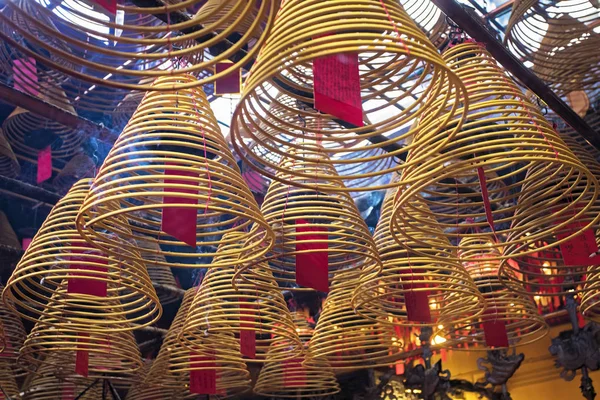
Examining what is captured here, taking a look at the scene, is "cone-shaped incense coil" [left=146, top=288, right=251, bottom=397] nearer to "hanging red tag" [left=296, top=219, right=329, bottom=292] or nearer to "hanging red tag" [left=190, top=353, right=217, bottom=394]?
"hanging red tag" [left=190, top=353, right=217, bottom=394]

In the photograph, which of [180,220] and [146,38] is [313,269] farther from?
[146,38]

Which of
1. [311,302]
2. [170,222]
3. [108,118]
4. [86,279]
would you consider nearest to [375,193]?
[311,302]

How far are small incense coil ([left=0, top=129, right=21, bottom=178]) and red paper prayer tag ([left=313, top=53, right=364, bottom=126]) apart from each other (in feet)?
14.8

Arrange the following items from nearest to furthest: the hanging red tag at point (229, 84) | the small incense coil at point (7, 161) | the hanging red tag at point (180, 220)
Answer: the hanging red tag at point (180, 220) < the hanging red tag at point (229, 84) < the small incense coil at point (7, 161)

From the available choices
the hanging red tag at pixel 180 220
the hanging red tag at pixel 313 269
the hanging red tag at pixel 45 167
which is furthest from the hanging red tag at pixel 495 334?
the hanging red tag at pixel 45 167

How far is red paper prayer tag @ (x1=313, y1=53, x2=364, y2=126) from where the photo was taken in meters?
1.80

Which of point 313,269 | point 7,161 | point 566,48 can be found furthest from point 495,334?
point 7,161

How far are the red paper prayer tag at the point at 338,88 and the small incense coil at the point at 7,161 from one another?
4.51 meters

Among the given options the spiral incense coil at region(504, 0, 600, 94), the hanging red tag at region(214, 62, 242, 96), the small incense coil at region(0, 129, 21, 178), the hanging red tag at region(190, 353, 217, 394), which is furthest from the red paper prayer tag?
the small incense coil at region(0, 129, 21, 178)

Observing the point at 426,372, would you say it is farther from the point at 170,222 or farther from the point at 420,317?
the point at 170,222

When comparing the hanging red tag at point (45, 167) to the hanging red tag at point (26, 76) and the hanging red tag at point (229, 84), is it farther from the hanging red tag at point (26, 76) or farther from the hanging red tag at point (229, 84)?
the hanging red tag at point (229, 84)

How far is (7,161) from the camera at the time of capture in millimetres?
6215

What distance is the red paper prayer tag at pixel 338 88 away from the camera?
1.80 meters

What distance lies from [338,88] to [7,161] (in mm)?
5223
